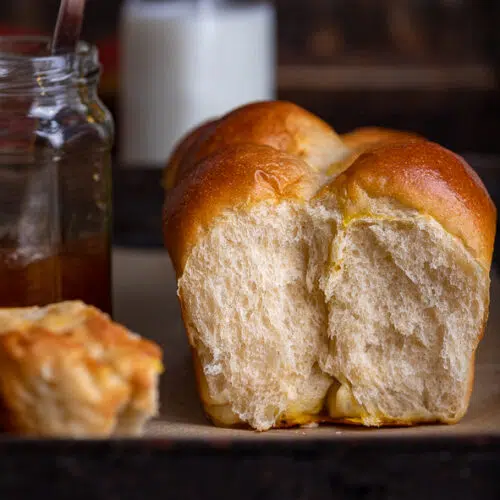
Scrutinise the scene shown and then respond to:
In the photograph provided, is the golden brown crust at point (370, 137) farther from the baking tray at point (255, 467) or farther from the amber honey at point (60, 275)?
the baking tray at point (255, 467)

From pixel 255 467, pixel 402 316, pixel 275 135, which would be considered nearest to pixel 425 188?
pixel 402 316

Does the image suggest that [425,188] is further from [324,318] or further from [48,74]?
[48,74]

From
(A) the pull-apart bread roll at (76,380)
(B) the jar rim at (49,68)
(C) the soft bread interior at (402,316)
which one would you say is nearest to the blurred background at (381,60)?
(B) the jar rim at (49,68)

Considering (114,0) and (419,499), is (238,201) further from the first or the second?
(114,0)

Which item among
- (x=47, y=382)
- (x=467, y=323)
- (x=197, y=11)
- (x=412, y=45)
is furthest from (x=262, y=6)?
(x=47, y=382)

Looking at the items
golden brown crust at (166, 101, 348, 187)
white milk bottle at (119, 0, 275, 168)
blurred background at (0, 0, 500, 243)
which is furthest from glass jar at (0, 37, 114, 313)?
Answer: blurred background at (0, 0, 500, 243)
